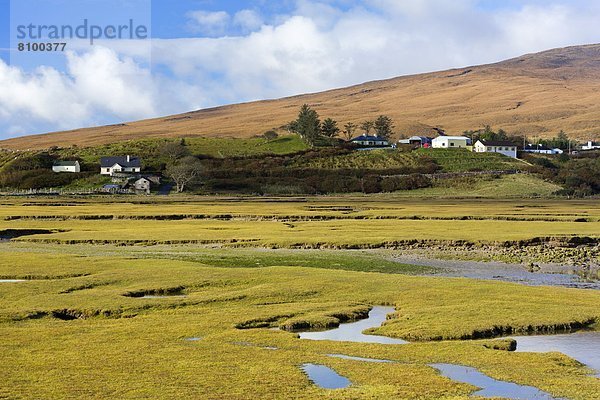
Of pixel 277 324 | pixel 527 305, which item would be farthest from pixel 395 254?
pixel 277 324

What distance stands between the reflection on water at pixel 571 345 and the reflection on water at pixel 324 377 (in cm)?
839

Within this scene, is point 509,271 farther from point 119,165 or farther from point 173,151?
point 173,151

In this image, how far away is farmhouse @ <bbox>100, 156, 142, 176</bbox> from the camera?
17450 centimetres

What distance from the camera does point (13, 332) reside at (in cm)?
2897

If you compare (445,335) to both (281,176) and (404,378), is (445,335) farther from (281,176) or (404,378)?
(281,176)

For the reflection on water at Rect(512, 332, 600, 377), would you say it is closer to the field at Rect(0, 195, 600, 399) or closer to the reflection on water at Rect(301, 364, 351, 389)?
the field at Rect(0, 195, 600, 399)

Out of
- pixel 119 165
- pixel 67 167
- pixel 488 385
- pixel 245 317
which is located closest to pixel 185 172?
pixel 119 165

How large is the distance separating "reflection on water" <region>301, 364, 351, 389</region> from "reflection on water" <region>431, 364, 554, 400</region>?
11.4ft

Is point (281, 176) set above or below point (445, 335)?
above

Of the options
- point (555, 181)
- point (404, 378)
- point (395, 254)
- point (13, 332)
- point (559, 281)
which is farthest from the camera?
point (555, 181)

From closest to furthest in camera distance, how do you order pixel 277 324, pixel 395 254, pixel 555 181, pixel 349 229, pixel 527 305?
pixel 277 324, pixel 527 305, pixel 395 254, pixel 349 229, pixel 555 181

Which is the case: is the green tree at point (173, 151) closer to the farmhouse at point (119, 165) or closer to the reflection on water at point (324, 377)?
the farmhouse at point (119, 165)

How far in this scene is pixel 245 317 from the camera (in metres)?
32.7

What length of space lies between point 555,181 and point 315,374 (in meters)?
152
